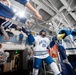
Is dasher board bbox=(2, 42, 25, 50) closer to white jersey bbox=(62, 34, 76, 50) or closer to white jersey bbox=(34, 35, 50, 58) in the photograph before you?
white jersey bbox=(34, 35, 50, 58)

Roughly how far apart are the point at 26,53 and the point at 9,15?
12.0 feet

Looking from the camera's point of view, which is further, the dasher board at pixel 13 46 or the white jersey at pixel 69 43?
the dasher board at pixel 13 46

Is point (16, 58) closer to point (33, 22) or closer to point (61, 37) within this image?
point (33, 22)

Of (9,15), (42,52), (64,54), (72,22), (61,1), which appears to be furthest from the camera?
(72,22)

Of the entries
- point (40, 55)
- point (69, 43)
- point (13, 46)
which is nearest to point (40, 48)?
point (40, 55)

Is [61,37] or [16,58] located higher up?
[61,37]

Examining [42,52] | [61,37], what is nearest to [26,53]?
[42,52]

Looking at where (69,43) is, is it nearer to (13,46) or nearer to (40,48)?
(40,48)

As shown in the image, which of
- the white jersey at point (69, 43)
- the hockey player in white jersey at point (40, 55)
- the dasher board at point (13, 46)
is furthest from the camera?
the dasher board at point (13, 46)

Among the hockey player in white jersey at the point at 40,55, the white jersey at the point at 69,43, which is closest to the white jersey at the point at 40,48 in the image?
the hockey player in white jersey at the point at 40,55

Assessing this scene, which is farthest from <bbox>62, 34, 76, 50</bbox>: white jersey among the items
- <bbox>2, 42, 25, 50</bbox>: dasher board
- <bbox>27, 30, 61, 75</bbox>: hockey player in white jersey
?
<bbox>2, 42, 25, 50</bbox>: dasher board

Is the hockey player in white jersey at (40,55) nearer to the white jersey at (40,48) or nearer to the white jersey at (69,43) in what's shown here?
the white jersey at (40,48)

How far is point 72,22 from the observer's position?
236 inches

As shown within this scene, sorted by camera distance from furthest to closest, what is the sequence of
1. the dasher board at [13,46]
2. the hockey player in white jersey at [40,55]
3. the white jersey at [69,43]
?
the dasher board at [13,46] < the hockey player in white jersey at [40,55] < the white jersey at [69,43]
